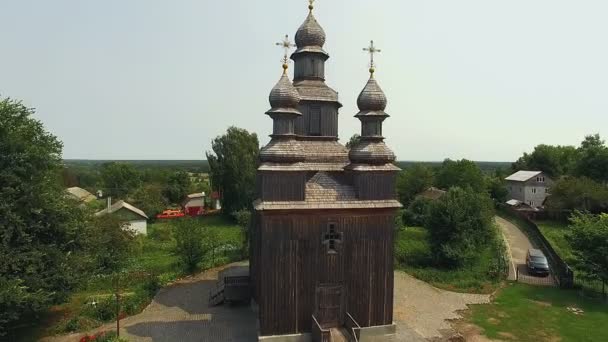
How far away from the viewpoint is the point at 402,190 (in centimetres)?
4822

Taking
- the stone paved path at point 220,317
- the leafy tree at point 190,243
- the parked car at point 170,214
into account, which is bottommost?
the stone paved path at point 220,317

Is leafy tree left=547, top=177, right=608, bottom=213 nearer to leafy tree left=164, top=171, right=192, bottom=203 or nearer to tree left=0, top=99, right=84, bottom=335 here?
tree left=0, top=99, right=84, bottom=335

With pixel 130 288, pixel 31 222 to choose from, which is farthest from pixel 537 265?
pixel 31 222

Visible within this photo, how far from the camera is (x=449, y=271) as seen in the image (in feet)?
76.5

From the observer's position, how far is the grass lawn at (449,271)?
69.4 feet

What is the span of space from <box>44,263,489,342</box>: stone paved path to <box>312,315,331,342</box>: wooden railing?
239cm

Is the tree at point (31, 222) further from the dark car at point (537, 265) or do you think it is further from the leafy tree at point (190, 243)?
→ the dark car at point (537, 265)

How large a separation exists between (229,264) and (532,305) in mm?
16936

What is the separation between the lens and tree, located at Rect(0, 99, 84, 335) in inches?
534

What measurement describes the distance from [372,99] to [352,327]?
8380mm

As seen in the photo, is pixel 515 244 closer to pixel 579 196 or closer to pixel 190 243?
pixel 579 196

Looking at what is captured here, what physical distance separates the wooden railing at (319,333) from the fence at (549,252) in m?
15.4

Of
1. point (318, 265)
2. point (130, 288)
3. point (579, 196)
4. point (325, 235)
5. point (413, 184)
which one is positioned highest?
point (413, 184)

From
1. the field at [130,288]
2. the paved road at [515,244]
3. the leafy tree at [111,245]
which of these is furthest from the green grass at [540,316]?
the leafy tree at [111,245]
